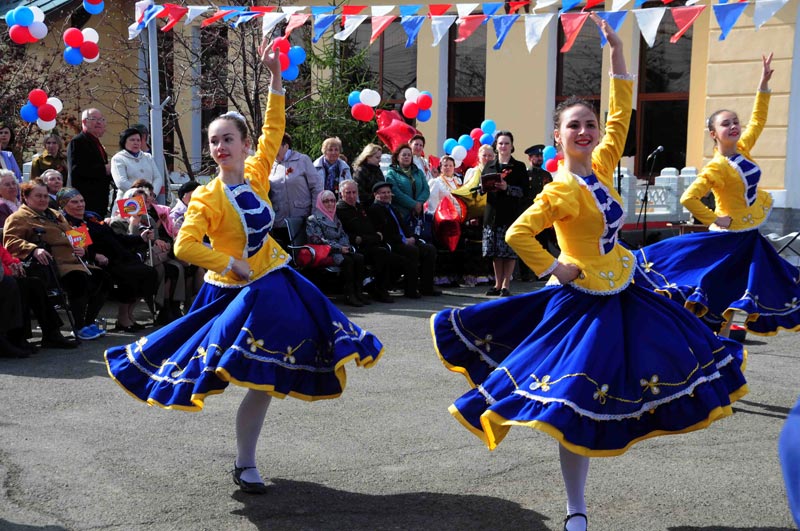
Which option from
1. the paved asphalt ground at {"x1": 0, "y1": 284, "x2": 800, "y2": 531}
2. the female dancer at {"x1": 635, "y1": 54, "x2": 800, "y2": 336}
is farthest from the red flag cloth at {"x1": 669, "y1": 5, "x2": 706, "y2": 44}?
the paved asphalt ground at {"x1": 0, "y1": 284, "x2": 800, "y2": 531}

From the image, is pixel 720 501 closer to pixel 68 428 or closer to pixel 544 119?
pixel 68 428

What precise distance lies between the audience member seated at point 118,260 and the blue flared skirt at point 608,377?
5.27m

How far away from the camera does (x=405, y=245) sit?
438 inches

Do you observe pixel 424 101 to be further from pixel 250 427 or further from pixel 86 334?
pixel 250 427

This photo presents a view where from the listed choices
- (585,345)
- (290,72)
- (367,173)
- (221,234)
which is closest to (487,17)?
(367,173)

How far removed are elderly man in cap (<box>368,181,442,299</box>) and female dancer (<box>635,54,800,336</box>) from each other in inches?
171

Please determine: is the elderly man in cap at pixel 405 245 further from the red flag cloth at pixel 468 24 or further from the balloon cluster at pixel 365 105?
the balloon cluster at pixel 365 105

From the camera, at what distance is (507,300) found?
175 inches

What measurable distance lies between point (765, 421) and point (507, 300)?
2.33 m

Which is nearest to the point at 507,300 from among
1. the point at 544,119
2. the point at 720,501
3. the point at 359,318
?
the point at 720,501

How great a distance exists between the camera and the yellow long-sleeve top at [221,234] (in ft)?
14.4

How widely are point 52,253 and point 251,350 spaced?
4.69 meters

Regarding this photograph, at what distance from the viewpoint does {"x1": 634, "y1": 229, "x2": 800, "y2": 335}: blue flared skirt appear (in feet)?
21.6

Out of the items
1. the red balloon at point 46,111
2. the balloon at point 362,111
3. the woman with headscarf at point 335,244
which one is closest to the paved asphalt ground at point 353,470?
the woman with headscarf at point 335,244
